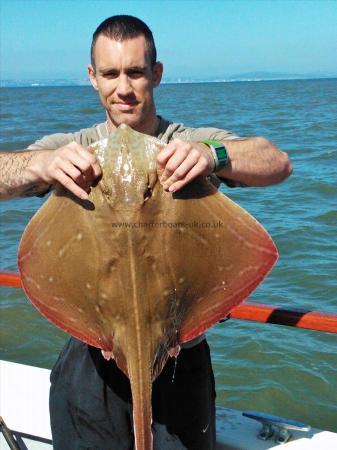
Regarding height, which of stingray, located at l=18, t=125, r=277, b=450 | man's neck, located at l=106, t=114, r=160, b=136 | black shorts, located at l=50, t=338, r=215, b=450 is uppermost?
man's neck, located at l=106, t=114, r=160, b=136

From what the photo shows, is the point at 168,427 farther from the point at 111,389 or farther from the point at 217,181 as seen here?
the point at 217,181

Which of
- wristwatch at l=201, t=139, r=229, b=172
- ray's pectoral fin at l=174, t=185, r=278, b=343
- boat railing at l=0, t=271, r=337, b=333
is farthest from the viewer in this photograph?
boat railing at l=0, t=271, r=337, b=333

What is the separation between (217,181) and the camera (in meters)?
2.62

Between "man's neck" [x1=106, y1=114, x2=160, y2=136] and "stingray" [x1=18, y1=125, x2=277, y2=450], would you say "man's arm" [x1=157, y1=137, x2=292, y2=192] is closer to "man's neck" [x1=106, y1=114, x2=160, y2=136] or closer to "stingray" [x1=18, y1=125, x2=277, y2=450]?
"stingray" [x1=18, y1=125, x2=277, y2=450]

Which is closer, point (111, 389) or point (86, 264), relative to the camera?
point (86, 264)

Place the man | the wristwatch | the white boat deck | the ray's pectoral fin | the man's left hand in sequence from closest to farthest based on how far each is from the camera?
1. the man's left hand
2. the ray's pectoral fin
3. the wristwatch
4. the man
5. the white boat deck

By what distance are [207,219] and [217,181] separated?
0.51 metres

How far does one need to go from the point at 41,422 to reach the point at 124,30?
6.98ft

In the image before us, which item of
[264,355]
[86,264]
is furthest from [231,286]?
[264,355]

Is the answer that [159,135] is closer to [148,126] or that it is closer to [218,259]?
[148,126]

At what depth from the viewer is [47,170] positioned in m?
2.17

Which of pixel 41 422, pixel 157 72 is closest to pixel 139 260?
pixel 157 72

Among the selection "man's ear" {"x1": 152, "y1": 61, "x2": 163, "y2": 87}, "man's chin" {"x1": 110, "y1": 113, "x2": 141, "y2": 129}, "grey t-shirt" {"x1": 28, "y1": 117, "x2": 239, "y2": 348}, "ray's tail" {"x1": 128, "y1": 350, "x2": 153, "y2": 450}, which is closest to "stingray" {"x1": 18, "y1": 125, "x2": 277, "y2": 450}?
"ray's tail" {"x1": 128, "y1": 350, "x2": 153, "y2": 450}

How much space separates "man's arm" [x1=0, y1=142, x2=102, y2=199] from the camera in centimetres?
205
